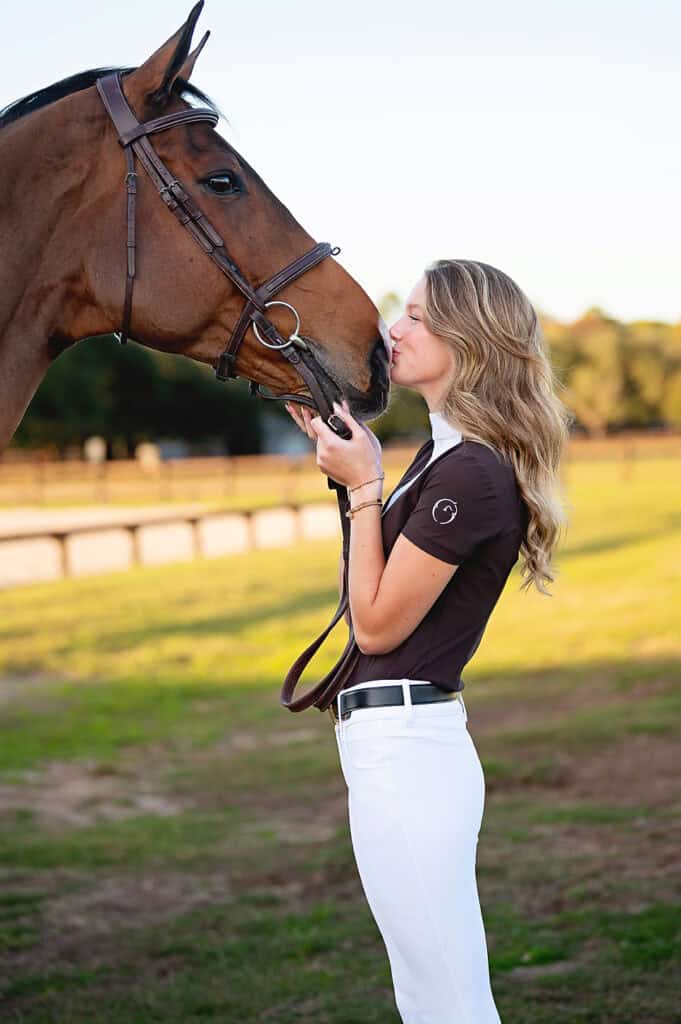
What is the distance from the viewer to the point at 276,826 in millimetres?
6387

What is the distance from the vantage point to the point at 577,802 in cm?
628

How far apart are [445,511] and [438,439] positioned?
21cm

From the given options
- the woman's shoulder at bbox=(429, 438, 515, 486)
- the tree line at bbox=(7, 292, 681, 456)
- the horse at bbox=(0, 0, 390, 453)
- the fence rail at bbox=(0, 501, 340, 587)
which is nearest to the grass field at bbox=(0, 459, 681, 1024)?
the woman's shoulder at bbox=(429, 438, 515, 486)

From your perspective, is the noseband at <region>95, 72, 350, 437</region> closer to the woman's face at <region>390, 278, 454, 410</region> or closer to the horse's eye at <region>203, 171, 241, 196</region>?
the horse's eye at <region>203, 171, 241, 196</region>

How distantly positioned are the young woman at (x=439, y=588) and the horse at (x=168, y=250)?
19 cm

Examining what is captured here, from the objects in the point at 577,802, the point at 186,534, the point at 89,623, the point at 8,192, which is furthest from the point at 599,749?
the point at 186,534

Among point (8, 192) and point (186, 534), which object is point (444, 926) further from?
point (186, 534)

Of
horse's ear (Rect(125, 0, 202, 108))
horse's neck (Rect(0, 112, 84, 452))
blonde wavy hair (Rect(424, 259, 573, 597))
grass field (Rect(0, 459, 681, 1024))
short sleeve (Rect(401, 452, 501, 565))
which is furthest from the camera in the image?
grass field (Rect(0, 459, 681, 1024))

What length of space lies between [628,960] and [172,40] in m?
3.35

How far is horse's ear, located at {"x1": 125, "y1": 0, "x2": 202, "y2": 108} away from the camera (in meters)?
2.44

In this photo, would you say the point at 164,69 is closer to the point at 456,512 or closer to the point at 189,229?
the point at 189,229

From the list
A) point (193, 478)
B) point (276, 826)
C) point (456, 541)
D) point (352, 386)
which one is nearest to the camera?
point (456, 541)

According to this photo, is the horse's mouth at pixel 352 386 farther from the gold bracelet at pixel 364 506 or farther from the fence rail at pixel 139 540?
the fence rail at pixel 139 540

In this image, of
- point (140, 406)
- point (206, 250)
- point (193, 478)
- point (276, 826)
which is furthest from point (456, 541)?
point (140, 406)
